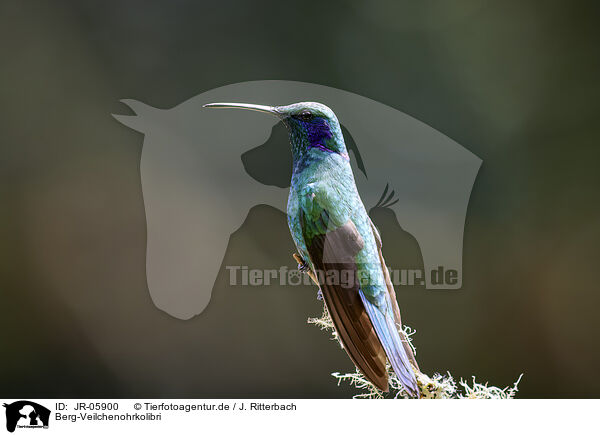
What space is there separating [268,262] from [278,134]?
569 mm

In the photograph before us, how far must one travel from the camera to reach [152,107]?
2.33 meters

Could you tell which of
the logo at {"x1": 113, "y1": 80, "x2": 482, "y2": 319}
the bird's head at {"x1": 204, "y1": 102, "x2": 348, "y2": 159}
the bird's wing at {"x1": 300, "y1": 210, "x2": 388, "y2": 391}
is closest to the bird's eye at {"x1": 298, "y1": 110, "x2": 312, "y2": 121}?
the bird's head at {"x1": 204, "y1": 102, "x2": 348, "y2": 159}

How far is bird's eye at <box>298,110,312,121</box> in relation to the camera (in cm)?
127

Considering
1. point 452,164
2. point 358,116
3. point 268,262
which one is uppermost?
point 358,116

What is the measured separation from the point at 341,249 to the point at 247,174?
1.28 meters

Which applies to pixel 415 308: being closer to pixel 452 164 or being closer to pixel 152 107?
pixel 452 164

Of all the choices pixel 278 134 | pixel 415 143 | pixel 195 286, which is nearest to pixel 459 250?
pixel 415 143

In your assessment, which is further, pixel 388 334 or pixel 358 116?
pixel 358 116

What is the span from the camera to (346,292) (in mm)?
1123
